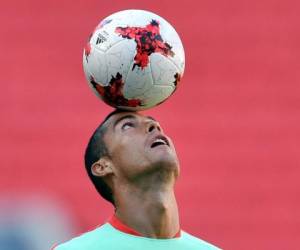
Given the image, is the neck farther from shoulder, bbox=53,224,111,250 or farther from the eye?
the eye

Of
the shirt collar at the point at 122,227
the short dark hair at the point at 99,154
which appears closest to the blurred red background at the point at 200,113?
the short dark hair at the point at 99,154

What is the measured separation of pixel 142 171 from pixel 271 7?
4150 millimetres

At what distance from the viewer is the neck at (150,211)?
15.2ft

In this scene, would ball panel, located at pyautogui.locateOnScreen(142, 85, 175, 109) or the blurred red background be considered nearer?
ball panel, located at pyautogui.locateOnScreen(142, 85, 175, 109)

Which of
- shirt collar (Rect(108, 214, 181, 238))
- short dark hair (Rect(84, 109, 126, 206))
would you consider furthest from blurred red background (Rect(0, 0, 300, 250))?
shirt collar (Rect(108, 214, 181, 238))

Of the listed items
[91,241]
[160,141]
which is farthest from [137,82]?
[91,241]

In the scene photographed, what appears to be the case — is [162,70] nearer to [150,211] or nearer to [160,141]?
[160,141]

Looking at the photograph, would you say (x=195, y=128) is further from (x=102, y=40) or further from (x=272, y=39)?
(x=102, y=40)

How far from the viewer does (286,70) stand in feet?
27.9

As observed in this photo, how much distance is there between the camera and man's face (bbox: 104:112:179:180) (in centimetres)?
466

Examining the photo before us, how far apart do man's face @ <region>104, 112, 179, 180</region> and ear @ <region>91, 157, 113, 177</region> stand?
2 cm

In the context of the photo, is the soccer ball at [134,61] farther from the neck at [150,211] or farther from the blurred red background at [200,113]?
the blurred red background at [200,113]

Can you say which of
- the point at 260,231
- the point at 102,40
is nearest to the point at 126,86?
the point at 102,40

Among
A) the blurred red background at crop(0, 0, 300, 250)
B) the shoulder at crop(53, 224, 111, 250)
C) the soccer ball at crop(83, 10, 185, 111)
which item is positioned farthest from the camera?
the blurred red background at crop(0, 0, 300, 250)
